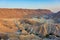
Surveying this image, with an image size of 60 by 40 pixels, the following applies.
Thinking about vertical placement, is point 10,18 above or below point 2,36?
above

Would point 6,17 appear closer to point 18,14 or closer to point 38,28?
point 18,14

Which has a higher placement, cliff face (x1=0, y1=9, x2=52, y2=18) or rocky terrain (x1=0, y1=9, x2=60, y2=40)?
cliff face (x1=0, y1=9, x2=52, y2=18)

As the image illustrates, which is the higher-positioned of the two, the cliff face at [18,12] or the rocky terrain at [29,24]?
the cliff face at [18,12]

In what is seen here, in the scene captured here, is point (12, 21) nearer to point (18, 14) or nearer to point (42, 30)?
point (18, 14)

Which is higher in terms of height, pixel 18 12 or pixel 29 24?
pixel 18 12

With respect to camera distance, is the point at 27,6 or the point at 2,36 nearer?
the point at 2,36

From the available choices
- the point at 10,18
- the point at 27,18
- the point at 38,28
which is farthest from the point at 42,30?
the point at 10,18

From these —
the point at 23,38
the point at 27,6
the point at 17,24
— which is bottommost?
the point at 23,38
